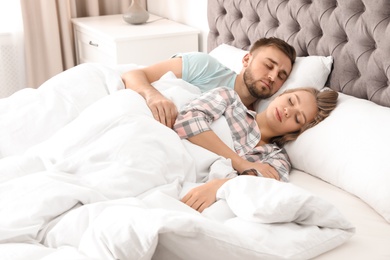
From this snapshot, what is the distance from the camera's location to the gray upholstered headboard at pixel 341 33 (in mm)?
1875

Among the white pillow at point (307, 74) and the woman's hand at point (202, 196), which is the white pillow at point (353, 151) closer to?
the white pillow at point (307, 74)

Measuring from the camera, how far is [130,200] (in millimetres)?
1395

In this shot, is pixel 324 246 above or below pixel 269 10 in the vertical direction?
below

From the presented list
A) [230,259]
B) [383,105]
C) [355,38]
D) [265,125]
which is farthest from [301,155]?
[230,259]

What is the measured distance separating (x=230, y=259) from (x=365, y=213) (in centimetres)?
56

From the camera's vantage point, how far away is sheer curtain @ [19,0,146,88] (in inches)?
142

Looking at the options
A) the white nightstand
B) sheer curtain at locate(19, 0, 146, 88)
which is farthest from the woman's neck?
sheer curtain at locate(19, 0, 146, 88)

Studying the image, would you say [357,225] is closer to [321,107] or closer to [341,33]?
[321,107]

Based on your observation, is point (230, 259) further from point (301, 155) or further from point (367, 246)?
point (301, 155)

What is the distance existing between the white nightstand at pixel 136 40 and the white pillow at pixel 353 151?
1473 millimetres

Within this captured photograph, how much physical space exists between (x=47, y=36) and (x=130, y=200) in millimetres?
2526

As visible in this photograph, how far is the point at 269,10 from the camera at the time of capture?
2.44 metres

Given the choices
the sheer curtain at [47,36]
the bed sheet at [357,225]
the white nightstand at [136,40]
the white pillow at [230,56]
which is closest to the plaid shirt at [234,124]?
the bed sheet at [357,225]

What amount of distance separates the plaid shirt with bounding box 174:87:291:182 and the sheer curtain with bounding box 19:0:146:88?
6.36ft
